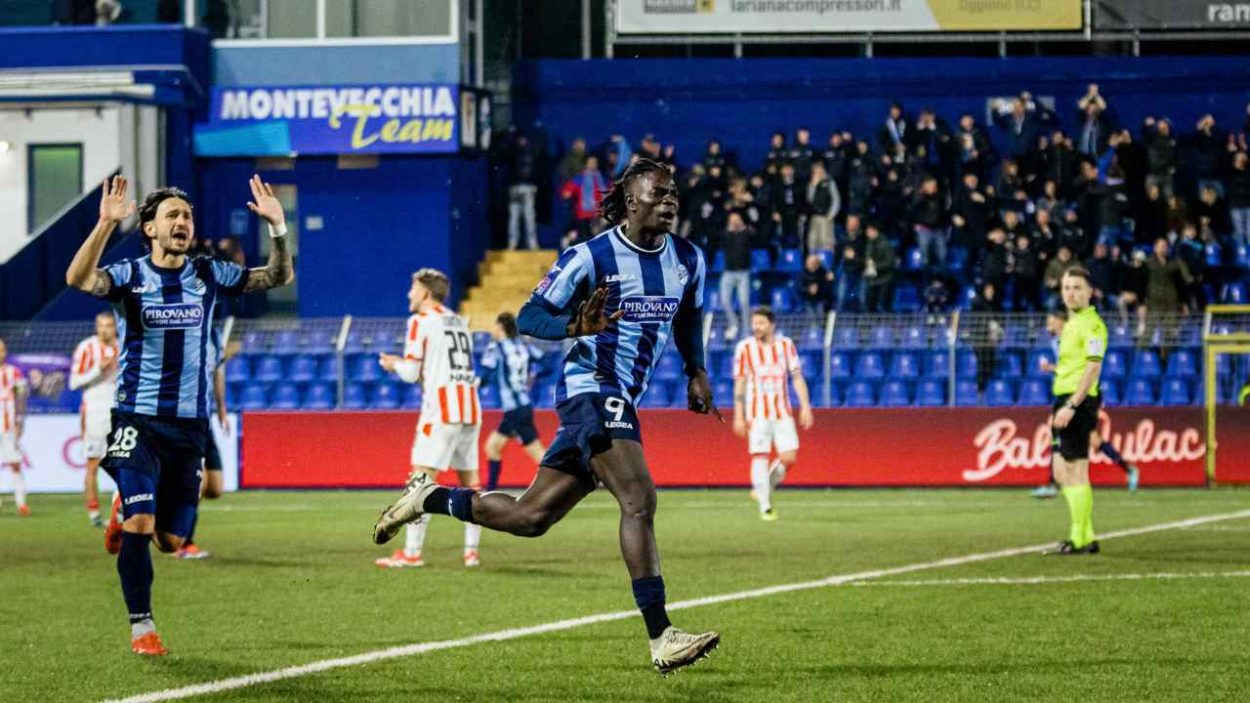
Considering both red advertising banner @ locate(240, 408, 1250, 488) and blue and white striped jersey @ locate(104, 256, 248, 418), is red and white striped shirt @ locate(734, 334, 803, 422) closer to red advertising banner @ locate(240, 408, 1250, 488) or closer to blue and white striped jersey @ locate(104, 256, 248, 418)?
red advertising banner @ locate(240, 408, 1250, 488)

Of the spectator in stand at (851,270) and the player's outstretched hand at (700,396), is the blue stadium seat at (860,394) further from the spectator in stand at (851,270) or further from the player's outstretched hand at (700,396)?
the player's outstretched hand at (700,396)

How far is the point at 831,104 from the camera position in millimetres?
33406

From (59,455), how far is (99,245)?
60.1ft

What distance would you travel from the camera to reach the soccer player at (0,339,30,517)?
72.1 ft

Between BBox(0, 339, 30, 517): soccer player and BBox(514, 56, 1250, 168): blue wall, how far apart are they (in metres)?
13.3

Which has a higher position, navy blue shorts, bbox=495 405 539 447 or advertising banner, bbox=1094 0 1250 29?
advertising banner, bbox=1094 0 1250 29

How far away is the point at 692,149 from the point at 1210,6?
9040 mm

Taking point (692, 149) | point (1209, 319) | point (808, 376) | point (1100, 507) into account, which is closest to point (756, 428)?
point (1100, 507)

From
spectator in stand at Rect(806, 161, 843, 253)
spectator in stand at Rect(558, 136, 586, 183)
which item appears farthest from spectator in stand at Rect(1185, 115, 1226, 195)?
spectator in stand at Rect(558, 136, 586, 183)

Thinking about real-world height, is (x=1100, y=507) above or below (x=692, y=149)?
below

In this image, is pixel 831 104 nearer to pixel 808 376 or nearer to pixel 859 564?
pixel 808 376

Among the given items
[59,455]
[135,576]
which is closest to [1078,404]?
[135,576]

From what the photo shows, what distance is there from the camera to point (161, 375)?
31.0 feet

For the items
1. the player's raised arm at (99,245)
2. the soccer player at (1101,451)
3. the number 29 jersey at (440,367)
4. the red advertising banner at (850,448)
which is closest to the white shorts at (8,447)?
the red advertising banner at (850,448)
